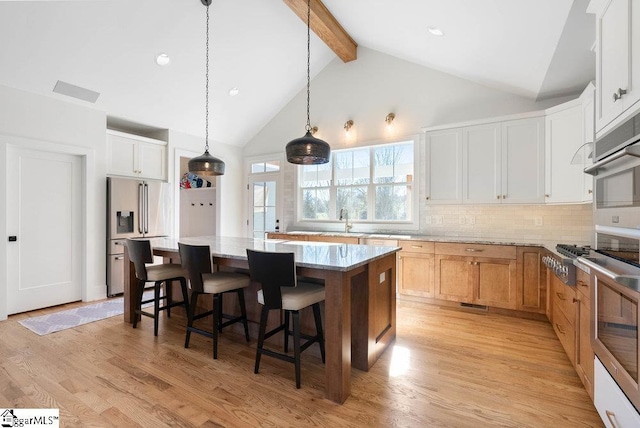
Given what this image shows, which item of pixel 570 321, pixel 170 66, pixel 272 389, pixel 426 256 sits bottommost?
pixel 272 389

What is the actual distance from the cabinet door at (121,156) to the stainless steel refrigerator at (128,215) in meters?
0.26

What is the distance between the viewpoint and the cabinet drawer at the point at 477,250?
3524 mm

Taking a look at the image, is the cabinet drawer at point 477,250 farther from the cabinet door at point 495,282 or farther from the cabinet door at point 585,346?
the cabinet door at point 585,346

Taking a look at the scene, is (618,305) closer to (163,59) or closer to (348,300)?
(348,300)

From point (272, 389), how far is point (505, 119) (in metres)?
3.78

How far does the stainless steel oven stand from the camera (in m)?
1.25

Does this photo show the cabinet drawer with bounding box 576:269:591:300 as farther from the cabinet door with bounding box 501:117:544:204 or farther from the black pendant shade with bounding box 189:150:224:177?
the black pendant shade with bounding box 189:150:224:177

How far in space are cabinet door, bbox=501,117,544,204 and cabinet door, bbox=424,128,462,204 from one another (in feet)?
1.66

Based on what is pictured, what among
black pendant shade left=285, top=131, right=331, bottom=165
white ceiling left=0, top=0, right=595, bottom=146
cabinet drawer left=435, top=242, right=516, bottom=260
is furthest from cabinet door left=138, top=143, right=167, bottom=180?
cabinet drawer left=435, top=242, right=516, bottom=260

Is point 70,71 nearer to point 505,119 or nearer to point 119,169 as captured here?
point 119,169

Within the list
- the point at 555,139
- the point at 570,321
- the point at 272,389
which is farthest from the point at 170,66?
the point at 570,321

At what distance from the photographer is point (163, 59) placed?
13.3 ft

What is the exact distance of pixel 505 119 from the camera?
368cm

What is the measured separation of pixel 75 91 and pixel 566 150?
5.79 metres
